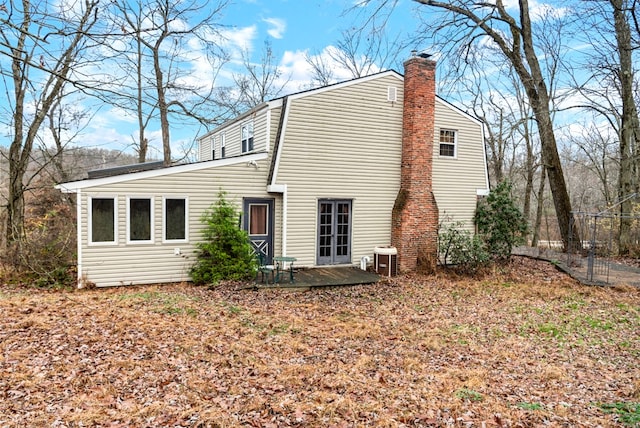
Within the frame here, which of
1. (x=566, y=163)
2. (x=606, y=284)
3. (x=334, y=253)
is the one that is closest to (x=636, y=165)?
(x=606, y=284)

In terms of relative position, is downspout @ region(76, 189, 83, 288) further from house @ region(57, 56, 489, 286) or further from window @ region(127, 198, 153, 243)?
window @ region(127, 198, 153, 243)

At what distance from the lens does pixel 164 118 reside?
68.9 ft

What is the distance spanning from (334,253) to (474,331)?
18.6ft

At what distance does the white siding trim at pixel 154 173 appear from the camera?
371 inches

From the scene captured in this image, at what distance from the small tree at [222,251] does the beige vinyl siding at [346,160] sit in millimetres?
1628

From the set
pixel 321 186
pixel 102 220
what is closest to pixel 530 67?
pixel 321 186

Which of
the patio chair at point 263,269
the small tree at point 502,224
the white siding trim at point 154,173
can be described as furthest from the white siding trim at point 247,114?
the small tree at point 502,224

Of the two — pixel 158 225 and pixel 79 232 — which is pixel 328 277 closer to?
pixel 158 225

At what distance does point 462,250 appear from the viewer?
12.6 m

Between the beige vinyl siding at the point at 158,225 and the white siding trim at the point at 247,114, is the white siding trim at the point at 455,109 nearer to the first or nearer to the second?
the white siding trim at the point at 247,114

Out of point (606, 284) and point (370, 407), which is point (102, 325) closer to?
point (370, 407)

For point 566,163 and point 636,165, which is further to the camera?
point 566,163

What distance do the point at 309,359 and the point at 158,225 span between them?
20.7 feet

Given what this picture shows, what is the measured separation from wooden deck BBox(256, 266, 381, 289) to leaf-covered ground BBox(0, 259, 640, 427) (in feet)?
1.66
